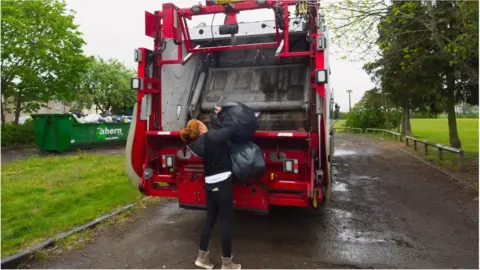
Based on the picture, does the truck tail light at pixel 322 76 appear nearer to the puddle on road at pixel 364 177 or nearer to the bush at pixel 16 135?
the puddle on road at pixel 364 177

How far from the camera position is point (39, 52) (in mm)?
15430

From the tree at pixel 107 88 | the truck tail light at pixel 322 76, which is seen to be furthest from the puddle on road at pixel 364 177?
the tree at pixel 107 88

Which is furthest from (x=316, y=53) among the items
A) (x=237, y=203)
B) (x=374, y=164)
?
(x=374, y=164)

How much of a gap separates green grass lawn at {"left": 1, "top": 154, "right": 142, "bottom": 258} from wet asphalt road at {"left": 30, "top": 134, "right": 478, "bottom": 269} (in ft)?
1.84

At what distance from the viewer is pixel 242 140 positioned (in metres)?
3.94

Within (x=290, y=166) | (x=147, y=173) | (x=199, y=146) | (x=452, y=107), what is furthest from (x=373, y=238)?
(x=452, y=107)

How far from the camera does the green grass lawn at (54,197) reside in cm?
463

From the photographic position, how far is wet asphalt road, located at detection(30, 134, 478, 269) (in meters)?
3.89

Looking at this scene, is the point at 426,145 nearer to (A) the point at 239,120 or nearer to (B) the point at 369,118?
(A) the point at 239,120

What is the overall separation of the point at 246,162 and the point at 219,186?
36 cm

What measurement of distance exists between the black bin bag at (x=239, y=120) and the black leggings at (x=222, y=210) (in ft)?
1.56

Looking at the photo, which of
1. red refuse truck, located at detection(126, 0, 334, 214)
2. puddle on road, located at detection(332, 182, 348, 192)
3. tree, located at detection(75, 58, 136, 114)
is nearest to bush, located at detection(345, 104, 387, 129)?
tree, located at detection(75, 58, 136, 114)

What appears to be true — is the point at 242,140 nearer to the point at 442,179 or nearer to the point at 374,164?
the point at 442,179

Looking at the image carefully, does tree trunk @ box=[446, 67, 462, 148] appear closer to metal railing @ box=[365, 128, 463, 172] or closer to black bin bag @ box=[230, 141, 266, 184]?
metal railing @ box=[365, 128, 463, 172]
